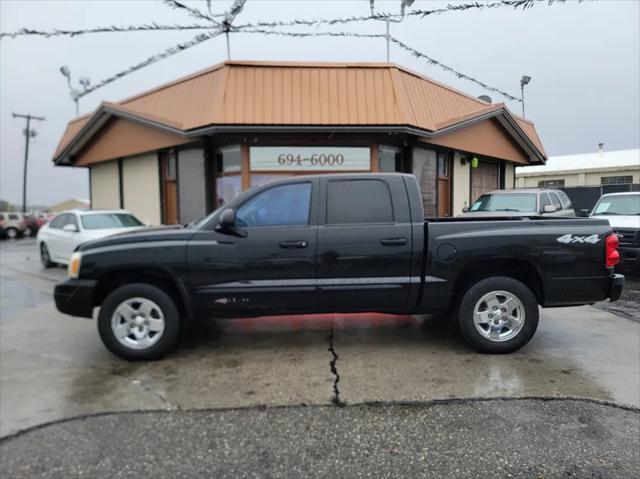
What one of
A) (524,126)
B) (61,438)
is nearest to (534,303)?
(61,438)

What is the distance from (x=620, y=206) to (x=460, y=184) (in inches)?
181

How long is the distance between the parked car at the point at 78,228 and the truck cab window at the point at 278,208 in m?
7.03

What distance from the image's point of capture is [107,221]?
11.4 meters

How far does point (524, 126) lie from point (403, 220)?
47.0ft

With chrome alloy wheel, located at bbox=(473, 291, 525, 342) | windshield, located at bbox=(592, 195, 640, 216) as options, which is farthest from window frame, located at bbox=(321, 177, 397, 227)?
windshield, located at bbox=(592, 195, 640, 216)

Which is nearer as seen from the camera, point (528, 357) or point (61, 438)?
point (61, 438)

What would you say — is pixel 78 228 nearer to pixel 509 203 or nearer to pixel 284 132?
pixel 284 132

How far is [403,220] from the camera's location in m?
4.92

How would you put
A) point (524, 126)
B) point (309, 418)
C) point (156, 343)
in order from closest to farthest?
point (309, 418)
point (156, 343)
point (524, 126)

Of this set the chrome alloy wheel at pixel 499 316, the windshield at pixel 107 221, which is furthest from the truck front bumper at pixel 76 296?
the windshield at pixel 107 221

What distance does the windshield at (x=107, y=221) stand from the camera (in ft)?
36.6

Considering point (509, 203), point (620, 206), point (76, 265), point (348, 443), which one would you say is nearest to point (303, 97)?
point (509, 203)

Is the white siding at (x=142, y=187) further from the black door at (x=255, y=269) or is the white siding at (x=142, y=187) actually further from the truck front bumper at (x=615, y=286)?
the truck front bumper at (x=615, y=286)

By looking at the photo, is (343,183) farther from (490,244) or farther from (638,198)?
(638,198)
